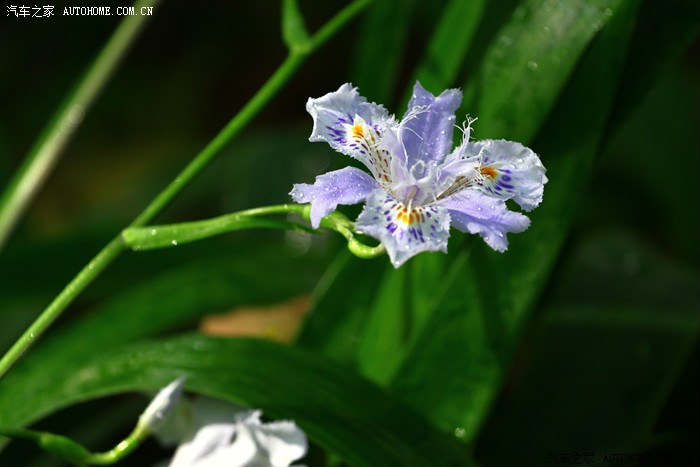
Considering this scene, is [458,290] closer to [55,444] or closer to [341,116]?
[341,116]

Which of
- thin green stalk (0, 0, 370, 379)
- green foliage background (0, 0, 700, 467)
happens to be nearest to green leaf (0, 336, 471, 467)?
green foliage background (0, 0, 700, 467)

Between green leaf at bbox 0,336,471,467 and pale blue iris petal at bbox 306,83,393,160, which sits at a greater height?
pale blue iris petal at bbox 306,83,393,160

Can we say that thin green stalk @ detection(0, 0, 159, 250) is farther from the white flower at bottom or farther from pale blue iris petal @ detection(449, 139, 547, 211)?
pale blue iris petal @ detection(449, 139, 547, 211)

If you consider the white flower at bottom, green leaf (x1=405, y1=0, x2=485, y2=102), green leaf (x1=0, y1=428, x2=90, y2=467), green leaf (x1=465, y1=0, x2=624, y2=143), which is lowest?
the white flower at bottom

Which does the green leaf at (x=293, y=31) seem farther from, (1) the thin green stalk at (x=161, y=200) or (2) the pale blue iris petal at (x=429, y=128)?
(2) the pale blue iris petal at (x=429, y=128)

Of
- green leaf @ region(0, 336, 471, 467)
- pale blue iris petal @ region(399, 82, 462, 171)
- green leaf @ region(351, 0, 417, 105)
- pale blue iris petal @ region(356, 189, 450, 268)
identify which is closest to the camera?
pale blue iris petal @ region(356, 189, 450, 268)

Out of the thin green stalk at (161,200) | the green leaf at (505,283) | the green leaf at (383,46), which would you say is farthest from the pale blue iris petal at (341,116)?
the green leaf at (383,46)

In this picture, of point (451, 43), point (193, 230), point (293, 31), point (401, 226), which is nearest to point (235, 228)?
point (193, 230)
